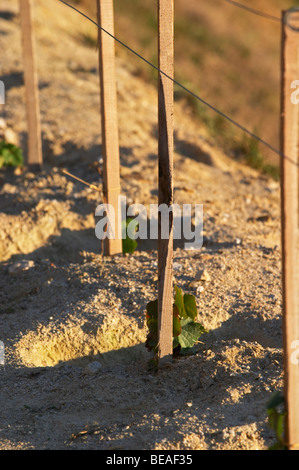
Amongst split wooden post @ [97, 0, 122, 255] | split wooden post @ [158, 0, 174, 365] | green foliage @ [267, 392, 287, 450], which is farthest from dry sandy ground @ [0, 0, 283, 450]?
split wooden post @ [158, 0, 174, 365]

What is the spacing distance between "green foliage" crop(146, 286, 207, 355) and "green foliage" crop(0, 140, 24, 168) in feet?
10.0

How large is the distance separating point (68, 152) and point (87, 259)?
2.13 m

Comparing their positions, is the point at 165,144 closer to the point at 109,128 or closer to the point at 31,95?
the point at 109,128

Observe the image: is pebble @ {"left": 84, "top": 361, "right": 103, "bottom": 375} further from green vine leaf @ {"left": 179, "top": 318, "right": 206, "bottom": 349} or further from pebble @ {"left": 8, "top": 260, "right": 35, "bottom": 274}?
pebble @ {"left": 8, "top": 260, "right": 35, "bottom": 274}

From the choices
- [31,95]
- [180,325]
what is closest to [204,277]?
[180,325]

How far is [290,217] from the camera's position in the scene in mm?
2359

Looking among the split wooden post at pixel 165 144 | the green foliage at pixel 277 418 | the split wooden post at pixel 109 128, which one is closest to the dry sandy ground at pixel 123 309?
the split wooden post at pixel 109 128

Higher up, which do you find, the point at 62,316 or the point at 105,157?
the point at 105,157

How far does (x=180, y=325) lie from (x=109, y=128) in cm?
162

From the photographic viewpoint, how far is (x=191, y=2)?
16234 mm

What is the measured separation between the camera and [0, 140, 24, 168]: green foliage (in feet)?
19.2

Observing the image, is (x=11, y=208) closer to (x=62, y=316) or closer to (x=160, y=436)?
(x=62, y=316)

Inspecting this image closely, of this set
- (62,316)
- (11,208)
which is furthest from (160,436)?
(11,208)

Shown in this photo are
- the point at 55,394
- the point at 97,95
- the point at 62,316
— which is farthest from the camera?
the point at 97,95
